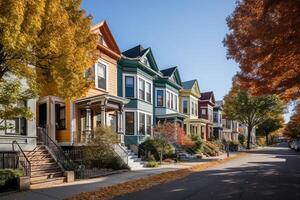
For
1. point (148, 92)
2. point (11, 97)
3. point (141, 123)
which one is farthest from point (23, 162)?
point (148, 92)

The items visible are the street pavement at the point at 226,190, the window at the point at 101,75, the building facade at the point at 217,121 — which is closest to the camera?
the street pavement at the point at 226,190

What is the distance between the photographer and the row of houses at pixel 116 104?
1945cm

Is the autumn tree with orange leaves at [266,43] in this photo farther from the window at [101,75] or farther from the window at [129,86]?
the window at [129,86]

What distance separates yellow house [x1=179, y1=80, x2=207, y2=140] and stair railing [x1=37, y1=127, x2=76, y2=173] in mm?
24772

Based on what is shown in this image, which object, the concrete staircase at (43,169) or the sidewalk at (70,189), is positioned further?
the concrete staircase at (43,169)

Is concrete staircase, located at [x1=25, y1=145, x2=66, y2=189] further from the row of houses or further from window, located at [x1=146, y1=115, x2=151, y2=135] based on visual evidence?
window, located at [x1=146, y1=115, x2=151, y2=135]

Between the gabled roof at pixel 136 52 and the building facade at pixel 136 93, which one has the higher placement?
the gabled roof at pixel 136 52

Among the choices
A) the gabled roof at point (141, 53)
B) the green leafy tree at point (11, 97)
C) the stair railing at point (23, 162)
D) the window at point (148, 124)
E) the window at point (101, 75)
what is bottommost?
the stair railing at point (23, 162)

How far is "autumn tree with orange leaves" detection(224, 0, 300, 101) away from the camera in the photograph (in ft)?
29.8

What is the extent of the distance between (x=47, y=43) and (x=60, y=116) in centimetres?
1088

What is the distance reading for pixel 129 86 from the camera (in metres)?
26.8

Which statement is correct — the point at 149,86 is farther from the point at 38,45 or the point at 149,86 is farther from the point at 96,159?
the point at 38,45

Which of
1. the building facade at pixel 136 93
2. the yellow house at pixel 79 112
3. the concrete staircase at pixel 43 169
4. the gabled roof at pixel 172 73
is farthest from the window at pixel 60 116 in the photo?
the gabled roof at pixel 172 73

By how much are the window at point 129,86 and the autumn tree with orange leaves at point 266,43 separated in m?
12.9
